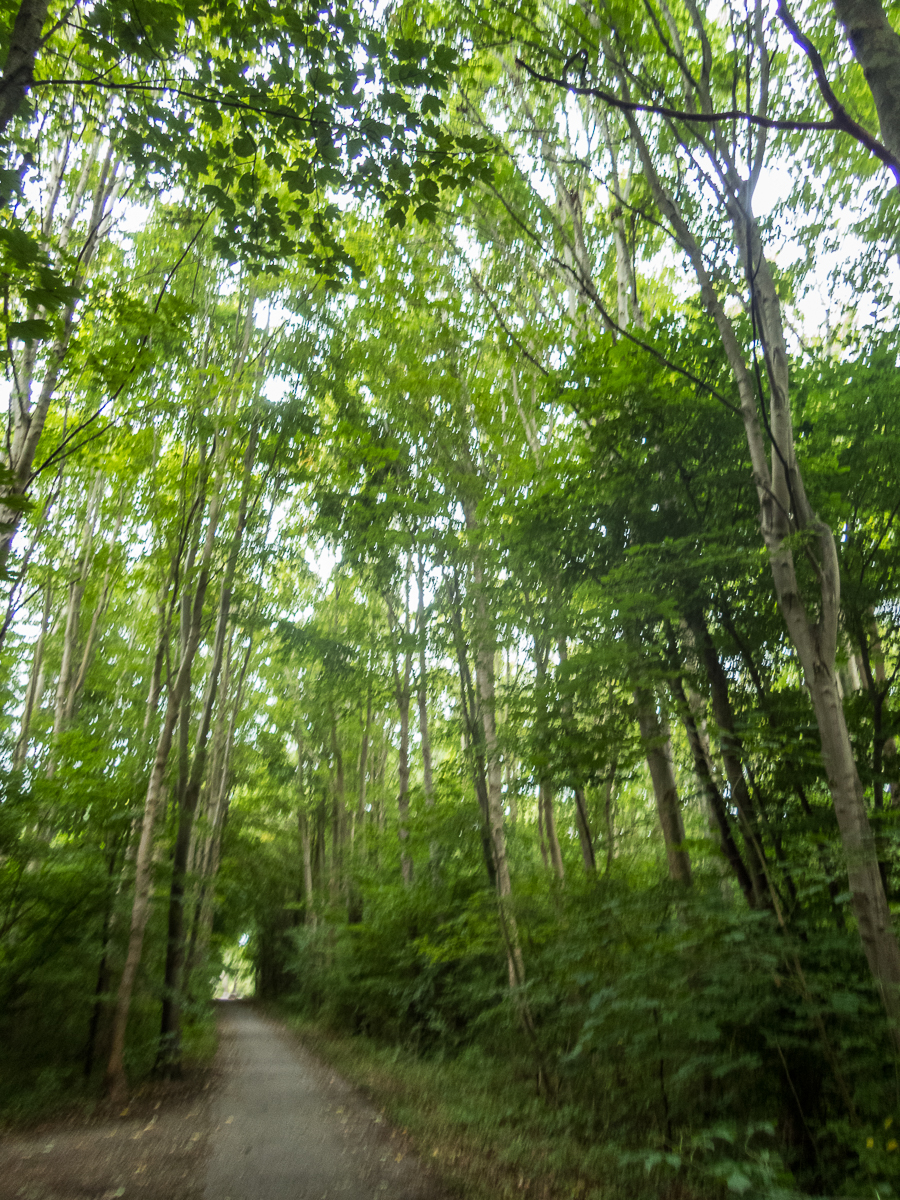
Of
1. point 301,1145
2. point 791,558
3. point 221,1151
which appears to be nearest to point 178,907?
point 221,1151

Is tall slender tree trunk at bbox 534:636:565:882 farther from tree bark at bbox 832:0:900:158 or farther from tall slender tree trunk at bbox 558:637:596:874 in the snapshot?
tree bark at bbox 832:0:900:158

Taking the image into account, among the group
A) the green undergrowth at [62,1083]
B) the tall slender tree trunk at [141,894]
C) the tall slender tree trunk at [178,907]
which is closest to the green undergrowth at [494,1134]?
the tall slender tree trunk at [178,907]

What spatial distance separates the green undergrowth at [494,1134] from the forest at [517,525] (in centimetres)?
6

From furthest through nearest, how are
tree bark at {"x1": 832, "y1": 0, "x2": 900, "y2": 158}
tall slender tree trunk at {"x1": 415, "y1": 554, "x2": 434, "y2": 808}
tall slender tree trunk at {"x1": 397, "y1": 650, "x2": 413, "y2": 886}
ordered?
tall slender tree trunk at {"x1": 397, "y1": 650, "x2": 413, "y2": 886} < tall slender tree trunk at {"x1": 415, "y1": 554, "x2": 434, "y2": 808} < tree bark at {"x1": 832, "y1": 0, "x2": 900, "y2": 158}

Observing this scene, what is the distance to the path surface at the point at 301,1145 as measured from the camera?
4527 mm

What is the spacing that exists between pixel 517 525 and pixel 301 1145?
592 centimetres

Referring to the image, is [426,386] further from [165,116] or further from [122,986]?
[122,986]

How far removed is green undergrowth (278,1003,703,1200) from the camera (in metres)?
4.37

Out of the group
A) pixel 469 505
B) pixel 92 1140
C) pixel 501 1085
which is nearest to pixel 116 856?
pixel 92 1140

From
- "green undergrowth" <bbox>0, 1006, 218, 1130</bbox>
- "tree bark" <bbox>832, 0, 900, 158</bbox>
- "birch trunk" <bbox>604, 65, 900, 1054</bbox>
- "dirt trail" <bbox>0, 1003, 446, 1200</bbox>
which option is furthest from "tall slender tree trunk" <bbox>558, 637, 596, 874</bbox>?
"green undergrowth" <bbox>0, 1006, 218, 1130</bbox>

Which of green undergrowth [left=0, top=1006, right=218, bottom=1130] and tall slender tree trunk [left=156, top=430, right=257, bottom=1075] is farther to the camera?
tall slender tree trunk [left=156, top=430, right=257, bottom=1075]

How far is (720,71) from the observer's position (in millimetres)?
5883

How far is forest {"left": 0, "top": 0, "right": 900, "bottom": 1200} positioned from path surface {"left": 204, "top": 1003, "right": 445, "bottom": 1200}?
42.6 inches

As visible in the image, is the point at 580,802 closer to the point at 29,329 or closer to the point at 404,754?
the point at 404,754
